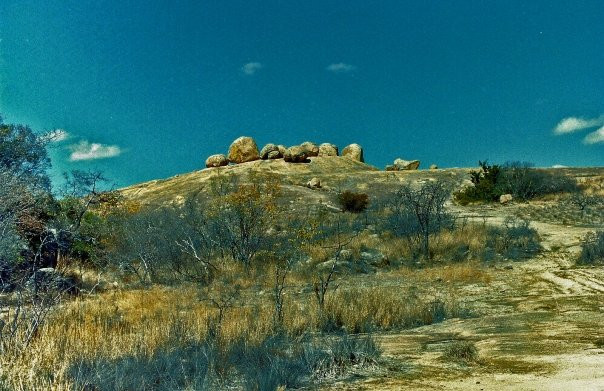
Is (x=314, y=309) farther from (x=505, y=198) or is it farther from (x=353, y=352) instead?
(x=505, y=198)

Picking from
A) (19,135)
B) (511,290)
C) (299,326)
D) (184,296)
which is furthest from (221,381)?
(19,135)

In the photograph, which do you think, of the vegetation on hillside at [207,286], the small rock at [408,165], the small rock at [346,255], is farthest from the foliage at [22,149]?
the small rock at [408,165]

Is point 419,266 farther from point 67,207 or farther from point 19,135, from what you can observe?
point 19,135

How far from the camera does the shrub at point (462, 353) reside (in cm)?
489

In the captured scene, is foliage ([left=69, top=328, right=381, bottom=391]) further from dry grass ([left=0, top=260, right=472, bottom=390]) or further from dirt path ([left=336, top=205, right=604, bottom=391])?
dirt path ([left=336, top=205, right=604, bottom=391])

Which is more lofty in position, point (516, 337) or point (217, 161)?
point (217, 161)

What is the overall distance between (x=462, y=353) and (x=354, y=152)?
201 ft

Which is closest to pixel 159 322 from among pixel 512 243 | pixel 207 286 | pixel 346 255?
pixel 207 286

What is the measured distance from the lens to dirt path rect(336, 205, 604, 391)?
410cm

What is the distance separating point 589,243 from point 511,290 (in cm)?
511

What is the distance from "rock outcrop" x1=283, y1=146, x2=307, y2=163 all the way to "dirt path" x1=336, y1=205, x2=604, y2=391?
45.7 meters

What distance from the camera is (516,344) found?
5.43 meters

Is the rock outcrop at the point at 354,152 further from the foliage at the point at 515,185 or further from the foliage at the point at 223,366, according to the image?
the foliage at the point at 223,366

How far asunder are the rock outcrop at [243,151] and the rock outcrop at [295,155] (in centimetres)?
480
